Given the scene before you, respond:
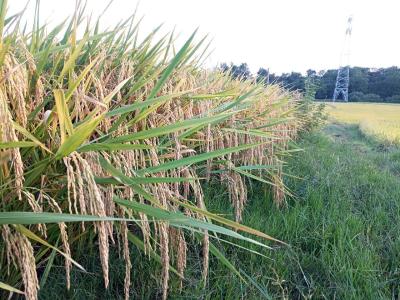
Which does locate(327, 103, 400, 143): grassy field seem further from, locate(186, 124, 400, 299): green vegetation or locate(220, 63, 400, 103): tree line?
locate(220, 63, 400, 103): tree line

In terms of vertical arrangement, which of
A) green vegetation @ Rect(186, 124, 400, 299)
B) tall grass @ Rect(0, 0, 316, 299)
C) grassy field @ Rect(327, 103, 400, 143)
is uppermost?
tall grass @ Rect(0, 0, 316, 299)

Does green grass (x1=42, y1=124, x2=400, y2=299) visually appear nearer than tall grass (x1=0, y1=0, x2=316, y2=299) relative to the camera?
No

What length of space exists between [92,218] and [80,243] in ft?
2.51

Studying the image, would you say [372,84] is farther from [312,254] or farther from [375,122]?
[312,254]

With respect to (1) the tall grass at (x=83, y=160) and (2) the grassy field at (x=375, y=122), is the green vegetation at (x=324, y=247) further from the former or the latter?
(2) the grassy field at (x=375, y=122)

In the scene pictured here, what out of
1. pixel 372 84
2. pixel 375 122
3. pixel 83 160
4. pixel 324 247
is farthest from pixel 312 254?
pixel 372 84

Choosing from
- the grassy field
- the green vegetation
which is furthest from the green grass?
the grassy field

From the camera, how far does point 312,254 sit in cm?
232

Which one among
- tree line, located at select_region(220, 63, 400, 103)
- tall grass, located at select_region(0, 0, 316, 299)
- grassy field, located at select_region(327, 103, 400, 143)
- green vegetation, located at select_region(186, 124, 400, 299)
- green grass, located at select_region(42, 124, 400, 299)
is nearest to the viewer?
tall grass, located at select_region(0, 0, 316, 299)

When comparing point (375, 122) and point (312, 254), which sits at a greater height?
point (312, 254)

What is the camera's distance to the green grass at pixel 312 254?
1.84 metres

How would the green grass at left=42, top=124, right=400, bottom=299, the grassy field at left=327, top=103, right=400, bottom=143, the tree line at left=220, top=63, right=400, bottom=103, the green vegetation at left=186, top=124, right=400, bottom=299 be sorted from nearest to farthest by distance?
the green grass at left=42, top=124, right=400, bottom=299, the green vegetation at left=186, top=124, right=400, bottom=299, the grassy field at left=327, top=103, right=400, bottom=143, the tree line at left=220, top=63, right=400, bottom=103

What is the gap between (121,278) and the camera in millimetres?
1798

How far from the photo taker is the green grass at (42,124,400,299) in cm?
184
